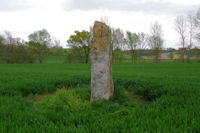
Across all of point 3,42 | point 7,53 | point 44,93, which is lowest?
point 44,93

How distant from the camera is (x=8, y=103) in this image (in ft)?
11.4

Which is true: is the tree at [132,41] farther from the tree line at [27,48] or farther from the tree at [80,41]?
the tree line at [27,48]

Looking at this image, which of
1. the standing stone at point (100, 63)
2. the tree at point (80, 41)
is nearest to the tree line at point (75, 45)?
the tree at point (80, 41)

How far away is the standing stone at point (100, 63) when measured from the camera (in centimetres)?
397

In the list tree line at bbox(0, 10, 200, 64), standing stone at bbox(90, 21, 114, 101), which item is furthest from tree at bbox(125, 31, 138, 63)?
standing stone at bbox(90, 21, 114, 101)

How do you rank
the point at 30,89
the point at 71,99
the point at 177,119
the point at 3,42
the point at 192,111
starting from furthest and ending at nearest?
the point at 3,42 < the point at 30,89 < the point at 71,99 < the point at 192,111 < the point at 177,119

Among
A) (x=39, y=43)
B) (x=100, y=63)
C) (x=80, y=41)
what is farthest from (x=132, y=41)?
(x=100, y=63)

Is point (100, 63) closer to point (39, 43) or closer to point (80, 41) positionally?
point (80, 41)

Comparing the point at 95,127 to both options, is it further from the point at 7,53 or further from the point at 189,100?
Result: the point at 7,53

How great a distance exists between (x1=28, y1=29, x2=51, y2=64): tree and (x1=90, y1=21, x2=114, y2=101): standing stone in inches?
2035

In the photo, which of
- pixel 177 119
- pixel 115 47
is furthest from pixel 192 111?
pixel 115 47

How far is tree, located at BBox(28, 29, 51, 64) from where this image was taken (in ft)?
166

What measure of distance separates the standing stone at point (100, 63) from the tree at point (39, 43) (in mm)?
51685

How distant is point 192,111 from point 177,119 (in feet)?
1.65
